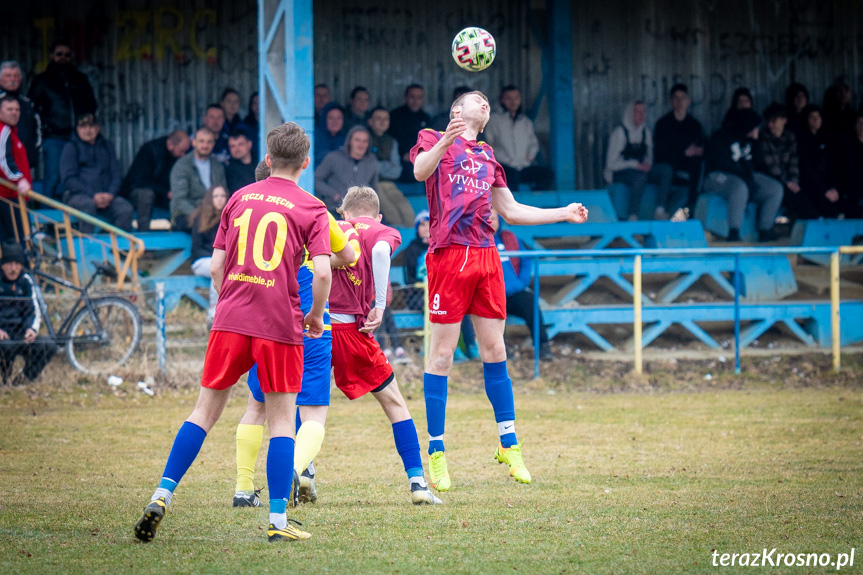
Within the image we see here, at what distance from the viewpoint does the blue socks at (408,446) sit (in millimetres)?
5660

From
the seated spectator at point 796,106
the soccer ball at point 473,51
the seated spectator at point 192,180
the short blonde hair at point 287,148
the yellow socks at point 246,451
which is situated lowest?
the yellow socks at point 246,451

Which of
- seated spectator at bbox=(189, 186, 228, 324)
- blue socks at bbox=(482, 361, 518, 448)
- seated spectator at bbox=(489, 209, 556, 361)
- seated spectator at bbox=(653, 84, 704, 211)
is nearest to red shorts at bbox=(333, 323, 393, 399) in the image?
blue socks at bbox=(482, 361, 518, 448)

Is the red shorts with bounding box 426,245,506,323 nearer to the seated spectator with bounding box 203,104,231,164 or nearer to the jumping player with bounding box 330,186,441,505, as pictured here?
the jumping player with bounding box 330,186,441,505

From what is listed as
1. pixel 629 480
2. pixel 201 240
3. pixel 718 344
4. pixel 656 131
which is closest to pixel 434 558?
pixel 629 480

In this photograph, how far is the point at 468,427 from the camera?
342 inches

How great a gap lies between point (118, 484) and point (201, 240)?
6173 millimetres

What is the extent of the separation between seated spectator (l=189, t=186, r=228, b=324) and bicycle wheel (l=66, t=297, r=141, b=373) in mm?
1357

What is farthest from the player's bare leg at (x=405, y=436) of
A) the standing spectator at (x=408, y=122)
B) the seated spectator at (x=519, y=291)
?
the standing spectator at (x=408, y=122)

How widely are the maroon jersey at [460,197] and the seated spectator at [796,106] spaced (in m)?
10.9

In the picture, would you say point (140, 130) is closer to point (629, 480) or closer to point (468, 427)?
point (468, 427)

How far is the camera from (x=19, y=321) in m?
10.0

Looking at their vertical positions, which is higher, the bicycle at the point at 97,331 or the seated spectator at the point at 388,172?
the seated spectator at the point at 388,172

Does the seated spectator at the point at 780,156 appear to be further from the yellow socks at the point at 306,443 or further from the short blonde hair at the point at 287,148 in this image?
the short blonde hair at the point at 287,148

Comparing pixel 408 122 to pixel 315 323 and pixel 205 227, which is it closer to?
pixel 205 227
